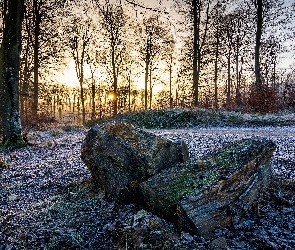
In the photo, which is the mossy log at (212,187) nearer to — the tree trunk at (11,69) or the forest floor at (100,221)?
the forest floor at (100,221)

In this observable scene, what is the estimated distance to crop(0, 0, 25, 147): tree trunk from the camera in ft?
31.8

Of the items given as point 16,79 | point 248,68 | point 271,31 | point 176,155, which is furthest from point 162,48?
point 176,155

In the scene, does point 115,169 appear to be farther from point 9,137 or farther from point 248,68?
point 248,68

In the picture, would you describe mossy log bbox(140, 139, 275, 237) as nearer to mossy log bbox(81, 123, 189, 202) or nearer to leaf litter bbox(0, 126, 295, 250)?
leaf litter bbox(0, 126, 295, 250)

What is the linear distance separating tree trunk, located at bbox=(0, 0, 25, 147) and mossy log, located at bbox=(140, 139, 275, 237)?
24.9 feet

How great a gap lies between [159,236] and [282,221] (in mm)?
1617

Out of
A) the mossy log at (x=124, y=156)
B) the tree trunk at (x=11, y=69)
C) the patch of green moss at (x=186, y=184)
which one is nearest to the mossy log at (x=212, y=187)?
the patch of green moss at (x=186, y=184)

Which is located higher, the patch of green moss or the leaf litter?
the patch of green moss

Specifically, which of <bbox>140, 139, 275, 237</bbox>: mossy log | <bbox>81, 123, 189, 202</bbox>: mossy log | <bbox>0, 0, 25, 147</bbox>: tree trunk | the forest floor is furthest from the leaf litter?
<bbox>0, 0, 25, 147</bbox>: tree trunk

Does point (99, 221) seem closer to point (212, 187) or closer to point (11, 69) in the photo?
point (212, 187)

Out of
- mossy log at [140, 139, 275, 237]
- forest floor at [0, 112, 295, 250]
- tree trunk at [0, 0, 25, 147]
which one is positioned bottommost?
forest floor at [0, 112, 295, 250]

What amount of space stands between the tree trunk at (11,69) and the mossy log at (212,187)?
24.9ft

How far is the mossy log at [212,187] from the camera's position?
337cm

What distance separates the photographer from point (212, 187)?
3.48 metres
